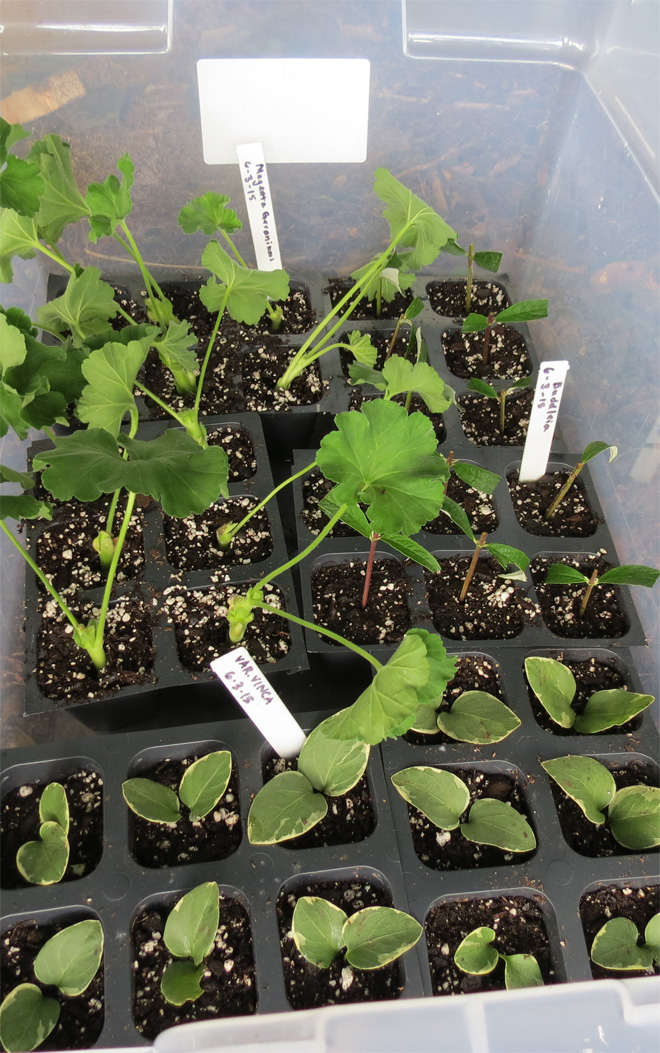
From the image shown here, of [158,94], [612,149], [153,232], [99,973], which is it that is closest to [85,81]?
[158,94]

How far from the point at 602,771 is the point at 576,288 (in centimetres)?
76

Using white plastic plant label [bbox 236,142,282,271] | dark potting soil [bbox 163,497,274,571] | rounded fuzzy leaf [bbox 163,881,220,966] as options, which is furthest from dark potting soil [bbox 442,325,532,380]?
rounded fuzzy leaf [bbox 163,881,220,966]

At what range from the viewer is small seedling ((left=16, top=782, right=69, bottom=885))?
0.80 m

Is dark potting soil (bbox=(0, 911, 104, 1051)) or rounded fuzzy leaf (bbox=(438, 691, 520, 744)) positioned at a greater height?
rounded fuzzy leaf (bbox=(438, 691, 520, 744))

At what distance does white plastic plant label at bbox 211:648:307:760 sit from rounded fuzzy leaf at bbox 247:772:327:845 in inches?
1.5

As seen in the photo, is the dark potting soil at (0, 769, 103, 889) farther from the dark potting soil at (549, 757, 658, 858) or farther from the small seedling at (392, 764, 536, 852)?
the dark potting soil at (549, 757, 658, 858)

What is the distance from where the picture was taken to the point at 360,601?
102cm

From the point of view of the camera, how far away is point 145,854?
857mm

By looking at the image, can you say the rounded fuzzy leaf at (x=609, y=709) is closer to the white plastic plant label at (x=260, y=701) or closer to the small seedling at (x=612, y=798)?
the small seedling at (x=612, y=798)

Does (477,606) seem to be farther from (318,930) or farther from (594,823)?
(318,930)

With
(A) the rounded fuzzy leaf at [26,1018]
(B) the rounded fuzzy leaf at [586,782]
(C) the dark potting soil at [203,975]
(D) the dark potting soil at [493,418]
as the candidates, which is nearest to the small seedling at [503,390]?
(D) the dark potting soil at [493,418]

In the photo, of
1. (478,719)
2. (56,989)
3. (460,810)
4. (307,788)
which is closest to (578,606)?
(478,719)

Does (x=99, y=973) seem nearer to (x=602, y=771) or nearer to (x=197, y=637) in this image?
(x=197, y=637)

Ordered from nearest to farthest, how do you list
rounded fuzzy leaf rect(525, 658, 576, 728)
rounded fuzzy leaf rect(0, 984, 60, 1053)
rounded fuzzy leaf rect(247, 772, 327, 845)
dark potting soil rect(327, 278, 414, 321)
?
rounded fuzzy leaf rect(0, 984, 60, 1053) < rounded fuzzy leaf rect(247, 772, 327, 845) < rounded fuzzy leaf rect(525, 658, 576, 728) < dark potting soil rect(327, 278, 414, 321)
